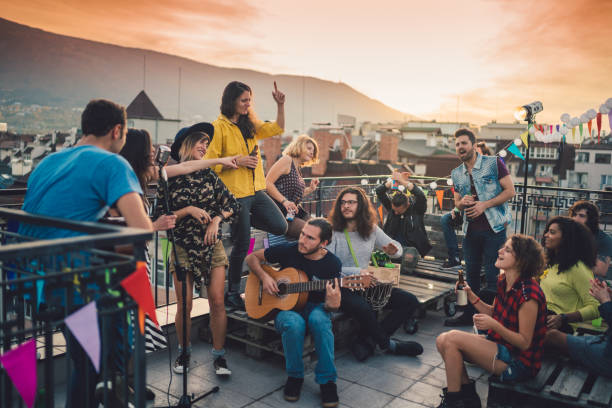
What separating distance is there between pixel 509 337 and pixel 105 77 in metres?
113

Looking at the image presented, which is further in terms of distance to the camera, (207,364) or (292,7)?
(292,7)

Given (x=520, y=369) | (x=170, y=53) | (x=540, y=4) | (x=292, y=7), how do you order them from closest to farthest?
(x=520, y=369)
(x=540, y=4)
(x=292, y=7)
(x=170, y=53)

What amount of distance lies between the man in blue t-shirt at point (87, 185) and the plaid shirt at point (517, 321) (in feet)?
8.64

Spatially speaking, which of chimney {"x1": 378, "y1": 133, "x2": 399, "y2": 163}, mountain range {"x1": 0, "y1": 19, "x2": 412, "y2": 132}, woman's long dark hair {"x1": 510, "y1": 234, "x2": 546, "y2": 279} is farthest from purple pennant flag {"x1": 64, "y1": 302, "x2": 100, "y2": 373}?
mountain range {"x1": 0, "y1": 19, "x2": 412, "y2": 132}

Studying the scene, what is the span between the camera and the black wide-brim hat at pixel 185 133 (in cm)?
398

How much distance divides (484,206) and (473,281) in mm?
944

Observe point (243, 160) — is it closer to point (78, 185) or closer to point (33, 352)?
point (78, 185)

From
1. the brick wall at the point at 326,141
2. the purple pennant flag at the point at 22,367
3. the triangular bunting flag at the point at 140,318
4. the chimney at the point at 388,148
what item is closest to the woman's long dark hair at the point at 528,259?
the triangular bunting flag at the point at 140,318

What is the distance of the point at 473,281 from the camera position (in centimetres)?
564

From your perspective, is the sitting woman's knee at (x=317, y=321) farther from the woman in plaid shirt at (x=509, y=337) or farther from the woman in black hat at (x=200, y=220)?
the woman in plaid shirt at (x=509, y=337)

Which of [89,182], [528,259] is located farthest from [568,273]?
[89,182]

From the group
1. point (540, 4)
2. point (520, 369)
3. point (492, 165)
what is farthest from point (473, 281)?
point (540, 4)

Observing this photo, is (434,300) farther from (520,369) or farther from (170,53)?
(170,53)

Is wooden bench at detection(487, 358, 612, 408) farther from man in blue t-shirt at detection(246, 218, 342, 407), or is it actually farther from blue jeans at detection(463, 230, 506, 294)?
blue jeans at detection(463, 230, 506, 294)
